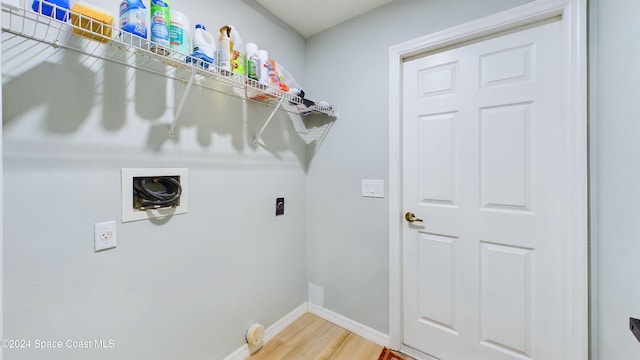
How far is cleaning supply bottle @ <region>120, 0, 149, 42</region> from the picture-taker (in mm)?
867

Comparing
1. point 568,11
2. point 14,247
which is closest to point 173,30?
point 14,247

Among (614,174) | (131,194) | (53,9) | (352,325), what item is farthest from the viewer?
(352,325)

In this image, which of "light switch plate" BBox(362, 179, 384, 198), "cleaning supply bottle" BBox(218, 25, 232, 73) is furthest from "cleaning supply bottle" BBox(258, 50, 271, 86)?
"light switch plate" BBox(362, 179, 384, 198)

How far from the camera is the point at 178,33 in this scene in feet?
3.28

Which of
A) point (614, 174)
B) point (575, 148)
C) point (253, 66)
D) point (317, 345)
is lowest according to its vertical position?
point (317, 345)

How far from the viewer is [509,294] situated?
136cm

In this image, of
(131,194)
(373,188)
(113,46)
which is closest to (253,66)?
(113,46)

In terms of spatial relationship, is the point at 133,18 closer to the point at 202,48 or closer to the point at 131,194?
the point at 202,48

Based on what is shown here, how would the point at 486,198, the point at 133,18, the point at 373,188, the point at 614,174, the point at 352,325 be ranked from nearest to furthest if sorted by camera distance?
the point at 133,18, the point at 614,174, the point at 486,198, the point at 373,188, the point at 352,325

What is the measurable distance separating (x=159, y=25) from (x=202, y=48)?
0.16m

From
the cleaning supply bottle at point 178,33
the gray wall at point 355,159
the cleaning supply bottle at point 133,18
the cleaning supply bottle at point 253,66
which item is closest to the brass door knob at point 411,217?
the gray wall at point 355,159

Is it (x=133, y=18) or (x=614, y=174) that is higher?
(x=133, y=18)

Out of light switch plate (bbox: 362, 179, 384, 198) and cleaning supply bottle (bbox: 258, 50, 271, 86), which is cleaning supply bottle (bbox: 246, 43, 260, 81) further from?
light switch plate (bbox: 362, 179, 384, 198)

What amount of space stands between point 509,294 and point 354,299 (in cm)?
94
